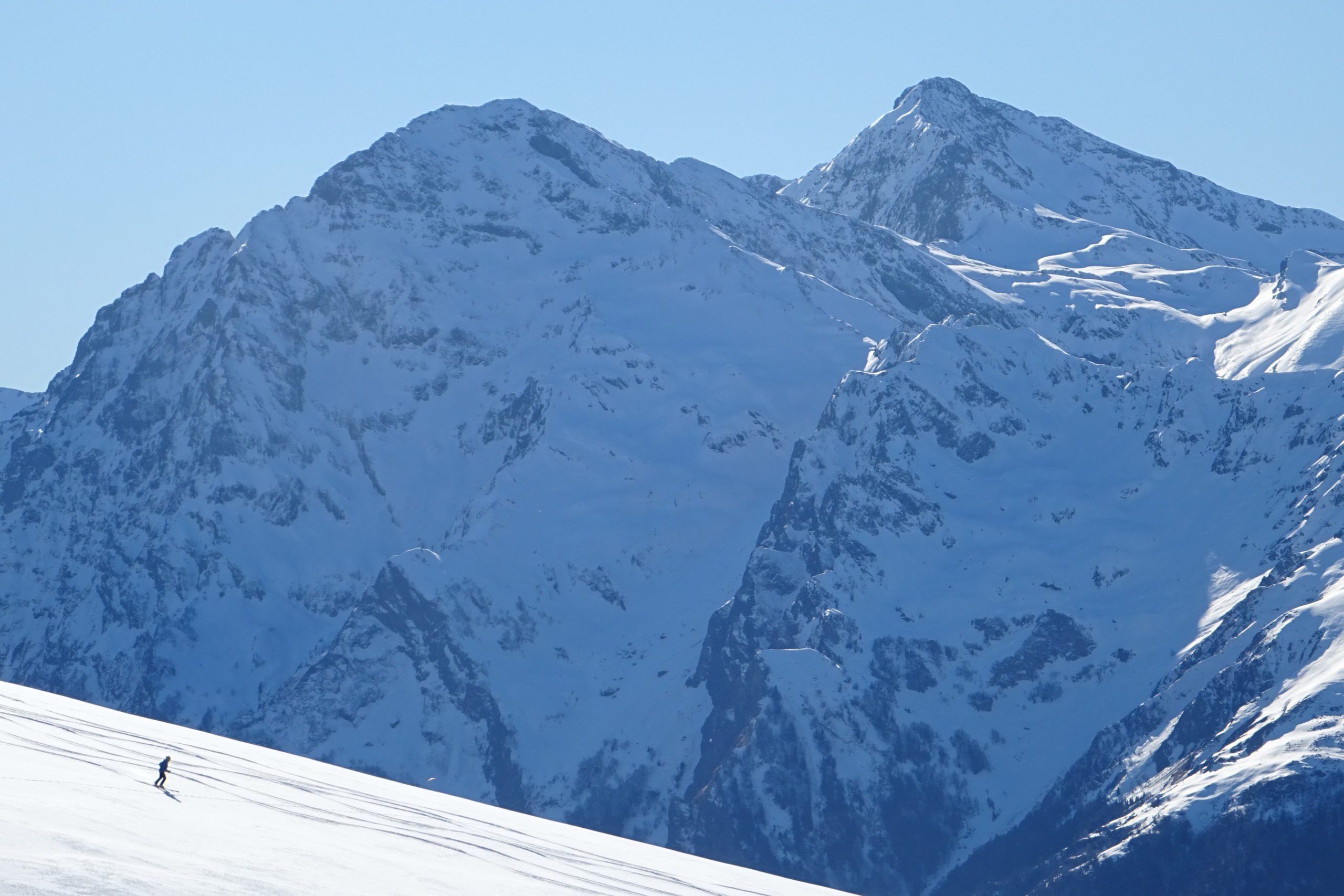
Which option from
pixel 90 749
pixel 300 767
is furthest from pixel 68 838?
pixel 300 767

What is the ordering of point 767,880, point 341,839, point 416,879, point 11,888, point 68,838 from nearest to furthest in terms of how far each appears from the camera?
point 11,888 < point 68,838 < point 416,879 < point 341,839 < point 767,880

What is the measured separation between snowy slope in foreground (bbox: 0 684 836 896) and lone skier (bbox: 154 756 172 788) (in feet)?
2.14

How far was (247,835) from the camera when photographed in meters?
76.9

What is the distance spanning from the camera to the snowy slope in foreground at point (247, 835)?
222ft

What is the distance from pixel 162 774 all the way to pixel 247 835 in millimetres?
8738

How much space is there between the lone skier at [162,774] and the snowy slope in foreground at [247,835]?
65 cm

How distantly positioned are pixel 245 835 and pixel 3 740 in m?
15.3

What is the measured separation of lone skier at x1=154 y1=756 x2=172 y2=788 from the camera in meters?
84.3

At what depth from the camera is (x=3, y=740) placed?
8712 centimetres

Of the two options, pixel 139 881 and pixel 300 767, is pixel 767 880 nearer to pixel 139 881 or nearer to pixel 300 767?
pixel 300 767

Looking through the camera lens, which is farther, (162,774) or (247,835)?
(162,774)

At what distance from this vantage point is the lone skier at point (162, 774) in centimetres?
8431

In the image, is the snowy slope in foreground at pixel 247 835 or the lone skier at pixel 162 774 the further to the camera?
the lone skier at pixel 162 774

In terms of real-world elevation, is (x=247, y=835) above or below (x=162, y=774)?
above
